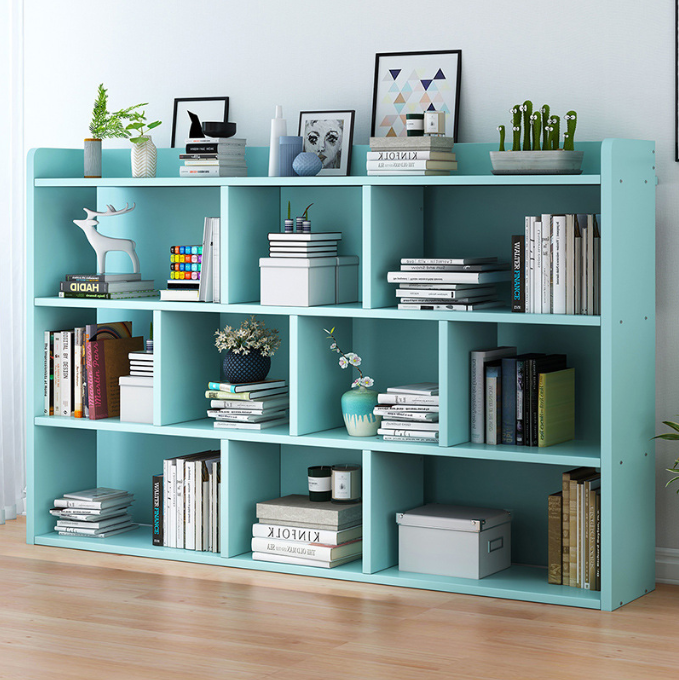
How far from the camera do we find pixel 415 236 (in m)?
3.86

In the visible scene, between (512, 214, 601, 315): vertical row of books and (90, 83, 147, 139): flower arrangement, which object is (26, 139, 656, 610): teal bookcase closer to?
(512, 214, 601, 315): vertical row of books

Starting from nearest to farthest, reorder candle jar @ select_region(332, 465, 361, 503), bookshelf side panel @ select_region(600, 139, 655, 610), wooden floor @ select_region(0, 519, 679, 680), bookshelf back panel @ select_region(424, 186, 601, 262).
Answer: wooden floor @ select_region(0, 519, 679, 680), bookshelf side panel @ select_region(600, 139, 655, 610), bookshelf back panel @ select_region(424, 186, 601, 262), candle jar @ select_region(332, 465, 361, 503)

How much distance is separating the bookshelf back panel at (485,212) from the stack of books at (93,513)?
1.46 m

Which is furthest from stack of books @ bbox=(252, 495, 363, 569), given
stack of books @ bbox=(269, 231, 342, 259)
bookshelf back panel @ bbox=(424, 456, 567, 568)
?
stack of books @ bbox=(269, 231, 342, 259)

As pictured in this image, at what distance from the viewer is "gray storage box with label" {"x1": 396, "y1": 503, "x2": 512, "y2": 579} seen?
3.56 meters

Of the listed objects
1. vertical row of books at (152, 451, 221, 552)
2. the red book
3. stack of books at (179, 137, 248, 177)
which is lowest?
vertical row of books at (152, 451, 221, 552)

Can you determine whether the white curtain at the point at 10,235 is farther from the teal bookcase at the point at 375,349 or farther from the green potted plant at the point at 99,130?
the green potted plant at the point at 99,130

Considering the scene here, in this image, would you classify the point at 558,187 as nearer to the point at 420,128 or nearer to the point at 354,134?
the point at 420,128

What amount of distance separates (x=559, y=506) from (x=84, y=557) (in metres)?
1.66

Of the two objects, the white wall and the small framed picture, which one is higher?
the white wall

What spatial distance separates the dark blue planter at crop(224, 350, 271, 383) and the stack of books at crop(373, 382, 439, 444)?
1.58 ft

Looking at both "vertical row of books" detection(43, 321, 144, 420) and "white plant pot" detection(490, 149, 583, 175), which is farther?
"vertical row of books" detection(43, 321, 144, 420)

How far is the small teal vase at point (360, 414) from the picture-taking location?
3730mm

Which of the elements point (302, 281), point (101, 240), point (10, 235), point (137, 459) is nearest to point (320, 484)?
point (302, 281)
